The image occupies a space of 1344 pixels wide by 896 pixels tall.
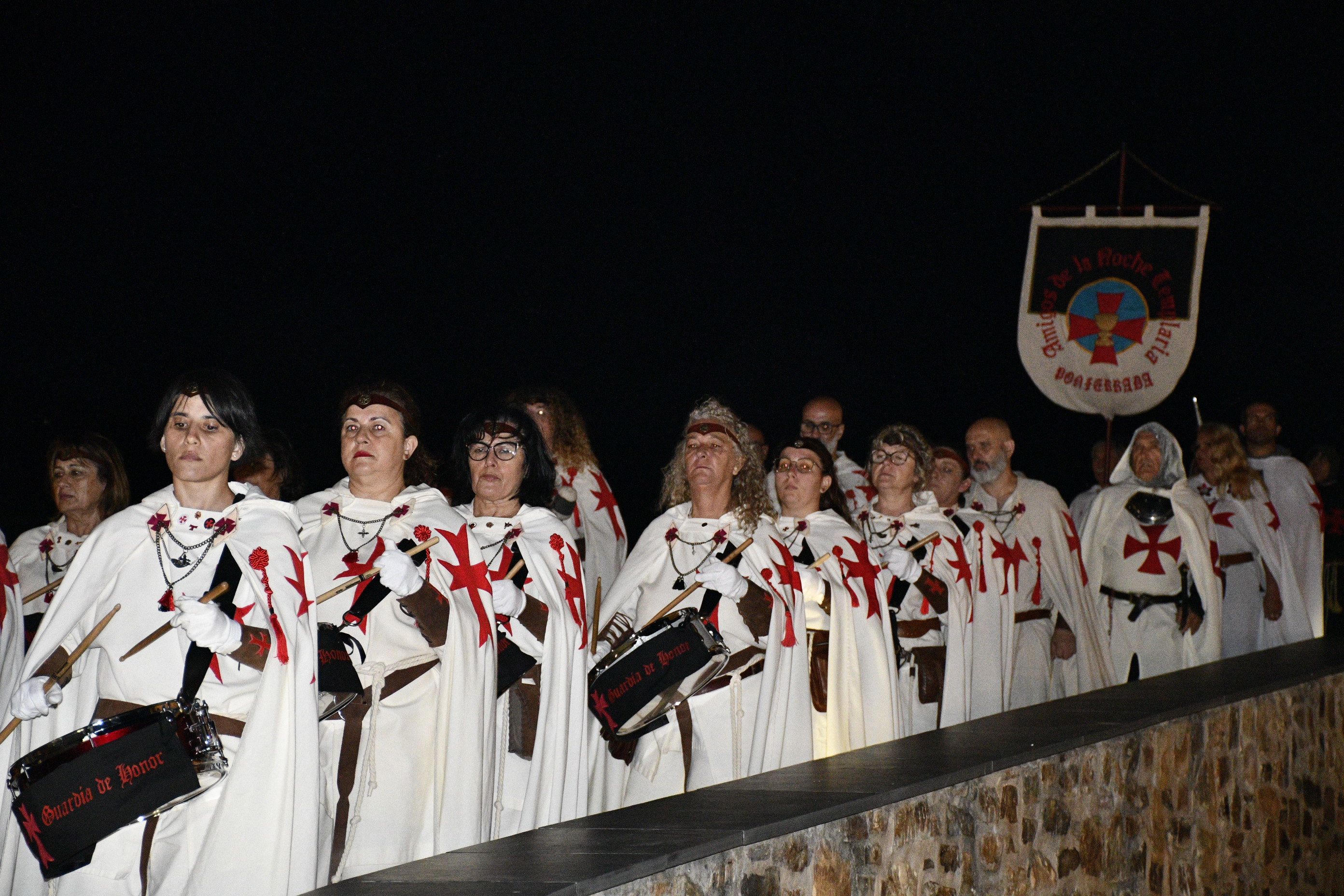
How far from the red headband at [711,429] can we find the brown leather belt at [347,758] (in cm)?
157

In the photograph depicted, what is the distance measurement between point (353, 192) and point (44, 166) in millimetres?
1963

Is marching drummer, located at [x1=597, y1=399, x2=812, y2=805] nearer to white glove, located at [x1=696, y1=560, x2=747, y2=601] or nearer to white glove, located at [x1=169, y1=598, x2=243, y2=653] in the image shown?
white glove, located at [x1=696, y1=560, x2=747, y2=601]

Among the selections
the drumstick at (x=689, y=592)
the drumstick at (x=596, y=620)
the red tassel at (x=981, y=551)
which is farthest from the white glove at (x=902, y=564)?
the drumstick at (x=596, y=620)

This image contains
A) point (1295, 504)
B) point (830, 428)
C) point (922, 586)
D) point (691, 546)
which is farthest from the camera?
point (1295, 504)

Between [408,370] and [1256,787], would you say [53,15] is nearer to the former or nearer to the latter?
[408,370]

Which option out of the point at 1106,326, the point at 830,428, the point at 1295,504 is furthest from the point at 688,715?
the point at 1106,326

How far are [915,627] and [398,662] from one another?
2756mm

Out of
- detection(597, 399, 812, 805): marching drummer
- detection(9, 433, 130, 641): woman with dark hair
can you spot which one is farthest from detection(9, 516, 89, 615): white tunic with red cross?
detection(597, 399, 812, 805): marching drummer

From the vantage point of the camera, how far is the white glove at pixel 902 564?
239 inches

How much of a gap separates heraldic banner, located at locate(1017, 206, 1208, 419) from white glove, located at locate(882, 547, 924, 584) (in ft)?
17.6

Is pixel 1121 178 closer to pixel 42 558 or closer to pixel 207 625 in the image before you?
pixel 42 558

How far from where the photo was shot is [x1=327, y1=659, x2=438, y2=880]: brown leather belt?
4.29 m

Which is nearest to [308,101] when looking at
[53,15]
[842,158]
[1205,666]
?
[53,15]

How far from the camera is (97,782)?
306 centimetres
